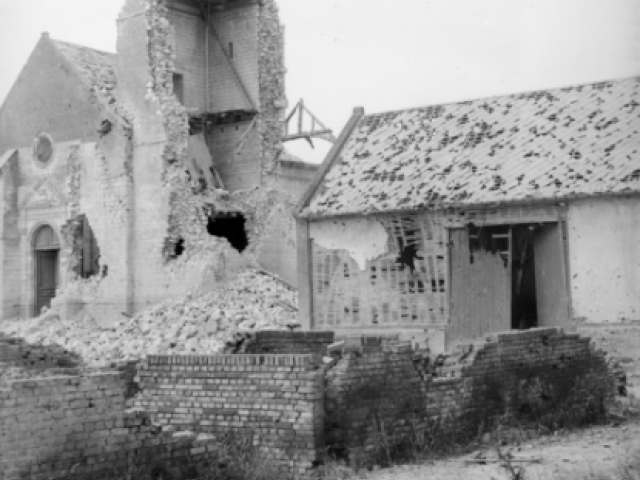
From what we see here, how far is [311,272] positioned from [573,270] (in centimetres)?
586

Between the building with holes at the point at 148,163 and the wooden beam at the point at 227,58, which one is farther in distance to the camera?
the wooden beam at the point at 227,58

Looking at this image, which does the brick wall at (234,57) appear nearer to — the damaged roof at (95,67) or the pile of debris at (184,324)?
the damaged roof at (95,67)

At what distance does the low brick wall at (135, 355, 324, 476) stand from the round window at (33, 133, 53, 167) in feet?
73.6

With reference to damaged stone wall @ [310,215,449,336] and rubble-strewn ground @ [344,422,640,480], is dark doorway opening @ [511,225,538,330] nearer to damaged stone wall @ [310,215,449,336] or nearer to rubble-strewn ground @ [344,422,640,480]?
damaged stone wall @ [310,215,449,336]

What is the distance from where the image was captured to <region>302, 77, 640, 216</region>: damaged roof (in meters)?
20.5

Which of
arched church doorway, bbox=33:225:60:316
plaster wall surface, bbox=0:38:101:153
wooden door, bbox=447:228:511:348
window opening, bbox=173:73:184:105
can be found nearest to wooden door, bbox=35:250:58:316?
arched church doorway, bbox=33:225:60:316

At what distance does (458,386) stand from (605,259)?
28.8 feet

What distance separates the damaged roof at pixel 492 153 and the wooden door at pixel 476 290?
1016mm

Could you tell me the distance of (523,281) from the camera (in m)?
21.5

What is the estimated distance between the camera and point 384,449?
10922mm

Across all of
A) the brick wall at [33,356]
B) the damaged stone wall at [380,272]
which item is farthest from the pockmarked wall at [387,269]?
the brick wall at [33,356]

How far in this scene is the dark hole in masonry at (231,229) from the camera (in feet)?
106

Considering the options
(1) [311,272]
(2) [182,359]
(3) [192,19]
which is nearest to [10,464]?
(2) [182,359]

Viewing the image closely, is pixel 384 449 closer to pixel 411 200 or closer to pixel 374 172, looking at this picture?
pixel 411 200
